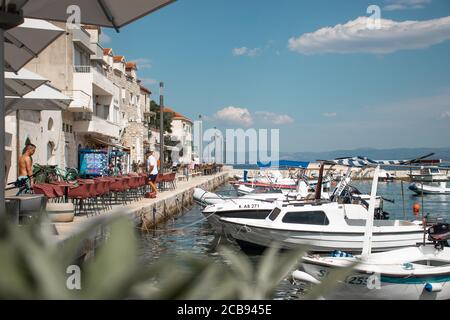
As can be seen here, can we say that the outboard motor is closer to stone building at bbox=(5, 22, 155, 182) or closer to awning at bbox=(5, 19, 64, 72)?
awning at bbox=(5, 19, 64, 72)

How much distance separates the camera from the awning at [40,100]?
11.1m

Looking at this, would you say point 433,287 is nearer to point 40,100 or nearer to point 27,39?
point 27,39

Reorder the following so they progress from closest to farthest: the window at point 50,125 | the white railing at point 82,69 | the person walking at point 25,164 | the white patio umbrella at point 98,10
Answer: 1. the white patio umbrella at point 98,10
2. the person walking at point 25,164
3. the window at point 50,125
4. the white railing at point 82,69

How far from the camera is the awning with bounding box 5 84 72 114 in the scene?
436 inches

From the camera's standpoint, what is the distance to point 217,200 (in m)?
24.3

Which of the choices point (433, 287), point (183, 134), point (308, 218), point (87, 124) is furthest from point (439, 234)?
point (183, 134)

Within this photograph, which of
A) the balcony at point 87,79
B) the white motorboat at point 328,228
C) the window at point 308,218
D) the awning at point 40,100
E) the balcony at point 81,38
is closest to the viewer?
the awning at point 40,100

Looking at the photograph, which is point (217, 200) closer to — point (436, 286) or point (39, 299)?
point (436, 286)

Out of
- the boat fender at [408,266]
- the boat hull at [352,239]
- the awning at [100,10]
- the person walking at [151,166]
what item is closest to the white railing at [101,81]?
the person walking at [151,166]

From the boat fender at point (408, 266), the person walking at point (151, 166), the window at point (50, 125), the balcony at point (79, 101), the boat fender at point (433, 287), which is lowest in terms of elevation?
the boat fender at point (433, 287)

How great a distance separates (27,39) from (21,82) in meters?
1.55

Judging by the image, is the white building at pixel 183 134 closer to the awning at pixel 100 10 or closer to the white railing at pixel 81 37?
the white railing at pixel 81 37

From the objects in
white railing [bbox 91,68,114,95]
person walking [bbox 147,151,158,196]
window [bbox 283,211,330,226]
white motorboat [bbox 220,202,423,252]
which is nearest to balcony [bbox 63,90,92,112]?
white railing [bbox 91,68,114,95]
